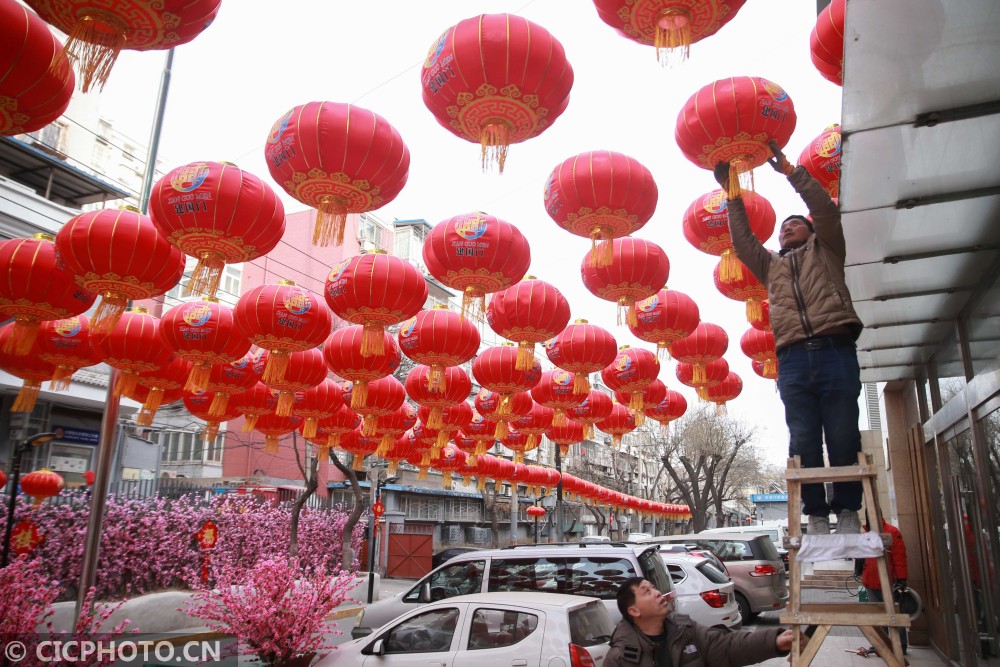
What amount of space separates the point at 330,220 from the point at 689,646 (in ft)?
17.1

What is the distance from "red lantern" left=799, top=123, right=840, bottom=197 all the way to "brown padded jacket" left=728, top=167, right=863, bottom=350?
3020mm

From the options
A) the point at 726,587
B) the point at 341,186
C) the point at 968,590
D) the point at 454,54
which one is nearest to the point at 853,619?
the point at 454,54

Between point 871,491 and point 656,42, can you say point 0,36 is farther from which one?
point 871,491

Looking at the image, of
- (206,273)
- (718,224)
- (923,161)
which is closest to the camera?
(923,161)

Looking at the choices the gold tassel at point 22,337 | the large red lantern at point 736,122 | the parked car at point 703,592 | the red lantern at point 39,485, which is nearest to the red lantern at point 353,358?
the gold tassel at point 22,337

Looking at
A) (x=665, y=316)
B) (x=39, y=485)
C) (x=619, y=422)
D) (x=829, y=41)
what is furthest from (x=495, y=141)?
(x=39, y=485)

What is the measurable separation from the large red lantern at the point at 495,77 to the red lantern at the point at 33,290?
568 cm

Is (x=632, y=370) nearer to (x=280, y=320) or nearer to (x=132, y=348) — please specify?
(x=280, y=320)

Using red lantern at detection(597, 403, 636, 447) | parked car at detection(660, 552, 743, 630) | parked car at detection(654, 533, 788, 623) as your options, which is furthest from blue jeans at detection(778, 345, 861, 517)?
red lantern at detection(597, 403, 636, 447)

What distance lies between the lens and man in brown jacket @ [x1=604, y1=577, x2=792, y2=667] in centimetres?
346

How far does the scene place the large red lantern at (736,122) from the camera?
5.99 m

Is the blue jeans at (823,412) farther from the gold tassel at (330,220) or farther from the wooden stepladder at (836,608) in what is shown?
the gold tassel at (330,220)

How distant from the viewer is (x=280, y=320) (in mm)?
9227

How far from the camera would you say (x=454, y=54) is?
547 cm
